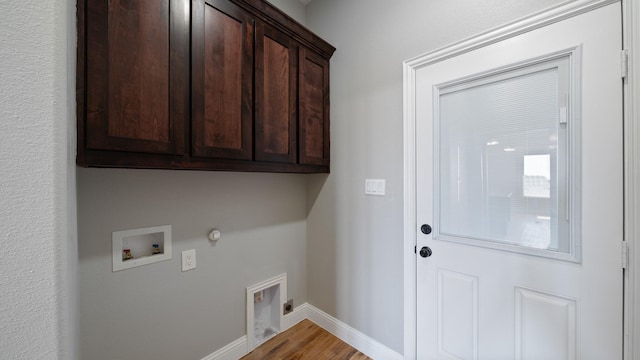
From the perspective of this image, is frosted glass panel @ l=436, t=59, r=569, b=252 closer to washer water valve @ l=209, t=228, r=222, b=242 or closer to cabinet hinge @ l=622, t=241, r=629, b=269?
cabinet hinge @ l=622, t=241, r=629, b=269

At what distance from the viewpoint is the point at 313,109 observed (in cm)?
183

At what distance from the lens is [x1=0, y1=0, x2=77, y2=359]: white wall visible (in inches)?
17.6

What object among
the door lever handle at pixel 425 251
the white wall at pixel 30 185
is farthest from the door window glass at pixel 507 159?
the white wall at pixel 30 185

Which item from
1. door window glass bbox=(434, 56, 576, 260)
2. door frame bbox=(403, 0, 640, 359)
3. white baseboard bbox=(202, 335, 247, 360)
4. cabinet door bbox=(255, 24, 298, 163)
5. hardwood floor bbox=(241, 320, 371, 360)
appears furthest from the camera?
hardwood floor bbox=(241, 320, 371, 360)

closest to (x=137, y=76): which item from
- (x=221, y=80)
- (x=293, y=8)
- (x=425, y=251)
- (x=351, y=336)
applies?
(x=221, y=80)

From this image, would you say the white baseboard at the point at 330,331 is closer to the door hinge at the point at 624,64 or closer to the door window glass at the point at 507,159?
the door window glass at the point at 507,159

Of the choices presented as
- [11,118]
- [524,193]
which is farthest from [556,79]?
[11,118]

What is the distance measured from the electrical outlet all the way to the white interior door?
4.69ft

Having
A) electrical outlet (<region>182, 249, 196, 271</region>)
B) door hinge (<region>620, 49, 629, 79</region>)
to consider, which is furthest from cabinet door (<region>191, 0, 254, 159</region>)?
door hinge (<region>620, 49, 629, 79</region>)

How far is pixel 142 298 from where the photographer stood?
1299 millimetres

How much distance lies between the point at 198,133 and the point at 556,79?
5.63 ft

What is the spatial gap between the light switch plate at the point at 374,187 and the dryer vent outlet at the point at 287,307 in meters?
1.17

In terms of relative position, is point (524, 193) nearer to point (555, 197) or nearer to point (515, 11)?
point (555, 197)

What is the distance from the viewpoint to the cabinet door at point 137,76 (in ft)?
3.02
